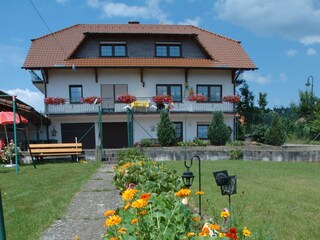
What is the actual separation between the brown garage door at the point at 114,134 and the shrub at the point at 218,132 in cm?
640

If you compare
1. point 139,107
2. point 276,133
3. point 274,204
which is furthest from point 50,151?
point 276,133

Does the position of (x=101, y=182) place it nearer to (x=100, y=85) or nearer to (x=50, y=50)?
(x=100, y=85)

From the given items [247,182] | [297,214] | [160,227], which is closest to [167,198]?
[160,227]

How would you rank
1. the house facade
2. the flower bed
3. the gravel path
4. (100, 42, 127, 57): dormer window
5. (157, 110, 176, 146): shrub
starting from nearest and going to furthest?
the flower bed < the gravel path < (157, 110, 176, 146): shrub < the house facade < (100, 42, 127, 57): dormer window

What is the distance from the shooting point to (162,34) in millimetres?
22906

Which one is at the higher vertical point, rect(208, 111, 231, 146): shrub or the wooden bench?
rect(208, 111, 231, 146): shrub

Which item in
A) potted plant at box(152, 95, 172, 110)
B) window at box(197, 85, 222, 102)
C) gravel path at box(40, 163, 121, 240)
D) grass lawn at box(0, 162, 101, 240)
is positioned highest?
window at box(197, 85, 222, 102)

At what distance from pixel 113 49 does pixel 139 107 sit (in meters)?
5.06

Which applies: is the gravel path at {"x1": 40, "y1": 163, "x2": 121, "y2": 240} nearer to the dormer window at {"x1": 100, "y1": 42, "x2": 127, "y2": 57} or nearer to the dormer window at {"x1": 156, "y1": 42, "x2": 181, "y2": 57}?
the dormer window at {"x1": 100, "y1": 42, "x2": 127, "y2": 57}

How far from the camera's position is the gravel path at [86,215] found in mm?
3618

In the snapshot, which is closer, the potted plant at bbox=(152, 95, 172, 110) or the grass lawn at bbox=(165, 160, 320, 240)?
the grass lawn at bbox=(165, 160, 320, 240)

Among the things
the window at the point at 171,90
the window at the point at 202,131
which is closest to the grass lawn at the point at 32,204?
the window at the point at 171,90

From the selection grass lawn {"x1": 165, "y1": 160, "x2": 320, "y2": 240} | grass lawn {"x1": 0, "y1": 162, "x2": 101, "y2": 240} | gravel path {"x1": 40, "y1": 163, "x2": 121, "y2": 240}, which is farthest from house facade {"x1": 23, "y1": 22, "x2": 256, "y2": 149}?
gravel path {"x1": 40, "y1": 163, "x2": 121, "y2": 240}

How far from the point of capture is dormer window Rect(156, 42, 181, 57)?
76.9 feet
